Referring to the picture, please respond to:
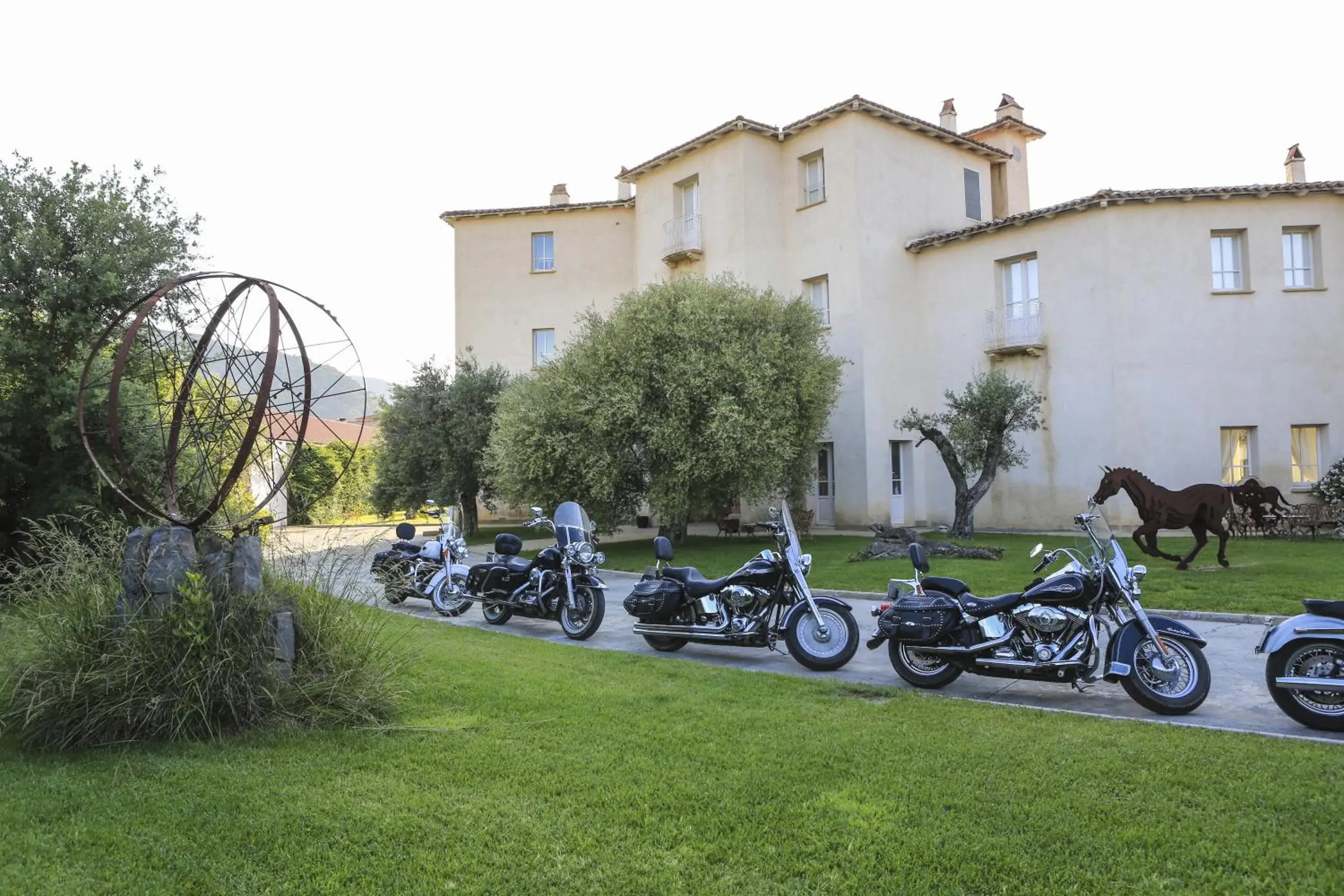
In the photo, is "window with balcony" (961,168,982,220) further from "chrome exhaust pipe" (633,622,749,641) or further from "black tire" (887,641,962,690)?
"black tire" (887,641,962,690)

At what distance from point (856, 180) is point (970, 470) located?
25.9 feet

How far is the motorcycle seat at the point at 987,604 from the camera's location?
6.45 metres

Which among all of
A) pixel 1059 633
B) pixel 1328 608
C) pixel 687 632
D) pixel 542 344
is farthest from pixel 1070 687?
pixel 542 344

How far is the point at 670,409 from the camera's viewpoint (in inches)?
705

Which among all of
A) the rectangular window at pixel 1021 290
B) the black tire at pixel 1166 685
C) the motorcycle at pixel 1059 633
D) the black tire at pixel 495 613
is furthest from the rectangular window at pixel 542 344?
the black tire at pixel 1166 685

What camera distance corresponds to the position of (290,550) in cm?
647

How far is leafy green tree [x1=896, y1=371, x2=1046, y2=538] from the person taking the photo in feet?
58.3

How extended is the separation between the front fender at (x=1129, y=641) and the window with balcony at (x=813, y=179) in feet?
62.6

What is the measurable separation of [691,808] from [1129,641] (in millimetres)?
3433

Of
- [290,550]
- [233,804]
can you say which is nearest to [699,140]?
[290,550]

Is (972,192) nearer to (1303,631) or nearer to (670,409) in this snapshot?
(670,409)

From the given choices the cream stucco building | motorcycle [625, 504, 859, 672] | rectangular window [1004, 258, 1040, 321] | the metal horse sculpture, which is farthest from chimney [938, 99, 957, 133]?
motorcycle [625, 504, 859, 672]

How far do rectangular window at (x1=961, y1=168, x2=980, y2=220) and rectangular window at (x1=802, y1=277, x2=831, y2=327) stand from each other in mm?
4788

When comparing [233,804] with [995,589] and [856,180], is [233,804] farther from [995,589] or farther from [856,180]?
[856,180]
